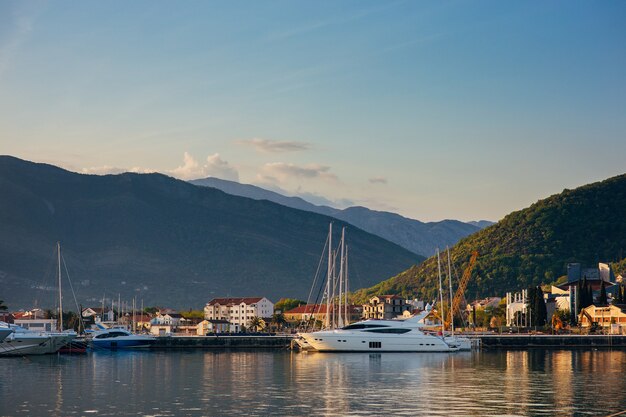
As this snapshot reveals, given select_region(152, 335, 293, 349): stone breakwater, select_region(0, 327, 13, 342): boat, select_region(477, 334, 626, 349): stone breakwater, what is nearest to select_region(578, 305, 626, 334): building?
select_region(477, 334, 626, 349): stone breakwater

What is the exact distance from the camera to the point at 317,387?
77938 millimetres

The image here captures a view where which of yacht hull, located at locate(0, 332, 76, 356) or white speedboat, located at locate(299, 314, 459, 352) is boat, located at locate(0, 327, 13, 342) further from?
white speedboat, located at locate(299, 314, 459, 352)

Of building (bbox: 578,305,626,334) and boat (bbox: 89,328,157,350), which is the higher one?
building (bbox: 578,305,626,334)

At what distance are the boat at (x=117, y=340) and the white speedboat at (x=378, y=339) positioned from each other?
38149 mm

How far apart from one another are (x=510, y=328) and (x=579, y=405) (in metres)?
135

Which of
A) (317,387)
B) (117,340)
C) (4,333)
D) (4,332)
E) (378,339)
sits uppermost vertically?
(4,332)

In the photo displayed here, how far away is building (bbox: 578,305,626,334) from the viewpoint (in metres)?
180

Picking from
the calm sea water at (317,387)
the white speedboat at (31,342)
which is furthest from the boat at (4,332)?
the calm sea water at (317,387)

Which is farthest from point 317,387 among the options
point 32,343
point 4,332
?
point 32,343

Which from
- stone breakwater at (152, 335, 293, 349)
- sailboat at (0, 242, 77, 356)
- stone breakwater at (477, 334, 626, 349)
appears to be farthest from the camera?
stone breakwater at (152, 335, 293, 349)

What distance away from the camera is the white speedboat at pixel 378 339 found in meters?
136

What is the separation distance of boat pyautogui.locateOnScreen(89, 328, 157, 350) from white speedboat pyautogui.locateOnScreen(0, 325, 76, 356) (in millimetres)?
15803

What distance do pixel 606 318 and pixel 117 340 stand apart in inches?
3541

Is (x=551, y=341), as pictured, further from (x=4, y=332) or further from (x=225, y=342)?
(x=4, y=332)
